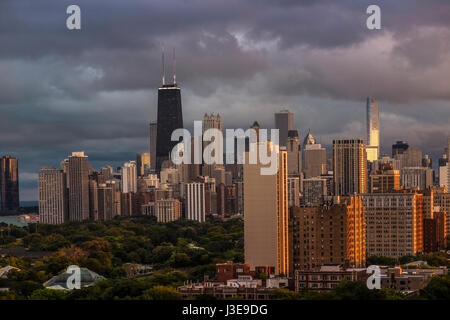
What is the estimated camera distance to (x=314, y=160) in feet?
260

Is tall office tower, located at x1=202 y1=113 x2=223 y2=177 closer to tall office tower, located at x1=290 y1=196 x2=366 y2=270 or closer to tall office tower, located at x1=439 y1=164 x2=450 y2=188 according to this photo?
tall office tower, located at x1=439 y1=164 x2=450 y2=188

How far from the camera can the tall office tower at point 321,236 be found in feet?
107

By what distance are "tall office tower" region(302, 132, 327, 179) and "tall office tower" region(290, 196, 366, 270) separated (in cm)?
4324

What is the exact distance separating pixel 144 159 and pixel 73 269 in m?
76.3

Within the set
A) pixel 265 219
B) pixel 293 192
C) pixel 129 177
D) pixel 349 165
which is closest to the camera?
pixel 265 219

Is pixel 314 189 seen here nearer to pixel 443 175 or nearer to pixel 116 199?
pixel 443 175

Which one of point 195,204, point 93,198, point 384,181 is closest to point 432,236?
point 384,181

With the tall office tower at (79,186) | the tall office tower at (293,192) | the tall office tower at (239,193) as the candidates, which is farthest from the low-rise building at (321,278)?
the tall office tower at (79,186)

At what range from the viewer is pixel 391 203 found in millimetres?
43344

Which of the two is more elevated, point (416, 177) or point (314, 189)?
point (416, 177)

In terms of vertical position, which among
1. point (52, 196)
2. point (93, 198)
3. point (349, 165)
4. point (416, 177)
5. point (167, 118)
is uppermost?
point (167, 118)

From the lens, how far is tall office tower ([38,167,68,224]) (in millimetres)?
76125

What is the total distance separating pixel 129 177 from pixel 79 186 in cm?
1528

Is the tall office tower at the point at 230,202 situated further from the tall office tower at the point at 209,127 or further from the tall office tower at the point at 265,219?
the tall office tower at the point at 265,219
